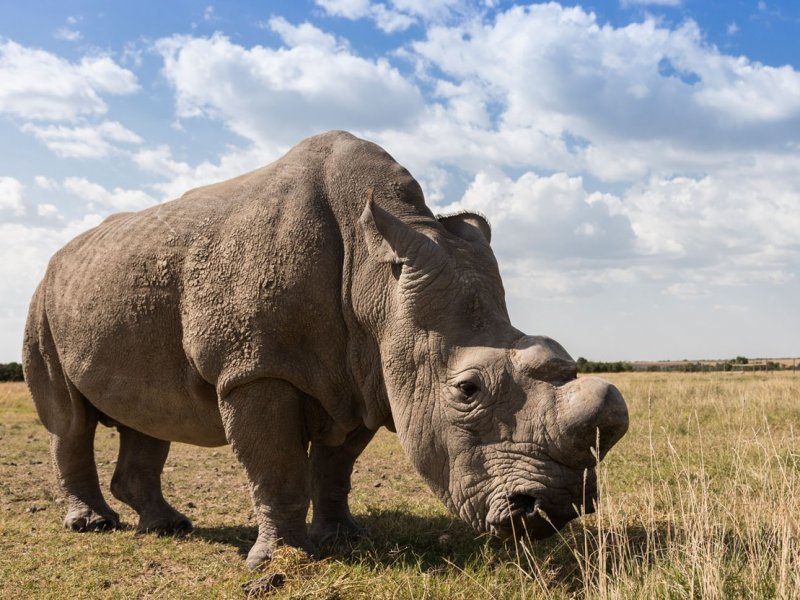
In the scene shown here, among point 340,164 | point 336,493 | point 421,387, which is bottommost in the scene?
point 336,493

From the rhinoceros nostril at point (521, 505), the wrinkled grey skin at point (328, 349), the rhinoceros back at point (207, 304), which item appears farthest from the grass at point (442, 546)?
the rhinoceros back at point (207, 304)

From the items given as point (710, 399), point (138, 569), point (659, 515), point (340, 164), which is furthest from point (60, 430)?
point (710, 399)

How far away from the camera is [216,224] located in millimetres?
5918

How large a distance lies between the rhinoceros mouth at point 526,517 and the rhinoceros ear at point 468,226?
6.31ft

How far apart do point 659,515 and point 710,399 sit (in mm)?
9938

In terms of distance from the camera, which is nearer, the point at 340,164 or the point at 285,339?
the point at 285,339

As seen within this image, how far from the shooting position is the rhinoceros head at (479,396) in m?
4.46

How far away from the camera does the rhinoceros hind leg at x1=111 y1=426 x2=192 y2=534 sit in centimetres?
724

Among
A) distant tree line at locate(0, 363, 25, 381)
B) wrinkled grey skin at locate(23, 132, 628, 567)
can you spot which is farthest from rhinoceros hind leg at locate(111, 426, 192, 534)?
distant tree line at locate(0, 363, 25, 381)

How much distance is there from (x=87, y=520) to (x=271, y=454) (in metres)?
3.05

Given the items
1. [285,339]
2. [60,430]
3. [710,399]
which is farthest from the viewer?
[710,399]

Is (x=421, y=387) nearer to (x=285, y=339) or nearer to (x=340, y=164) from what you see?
(x=285, y=339)

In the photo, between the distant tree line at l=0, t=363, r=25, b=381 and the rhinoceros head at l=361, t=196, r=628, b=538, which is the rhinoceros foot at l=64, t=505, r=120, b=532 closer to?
the rhinoceros head at l=361, t=196, r=628, b=538

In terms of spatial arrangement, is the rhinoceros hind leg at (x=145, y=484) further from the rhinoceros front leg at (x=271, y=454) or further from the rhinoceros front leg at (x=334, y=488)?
the rhinoceros front leg at (x=271, y=454)
